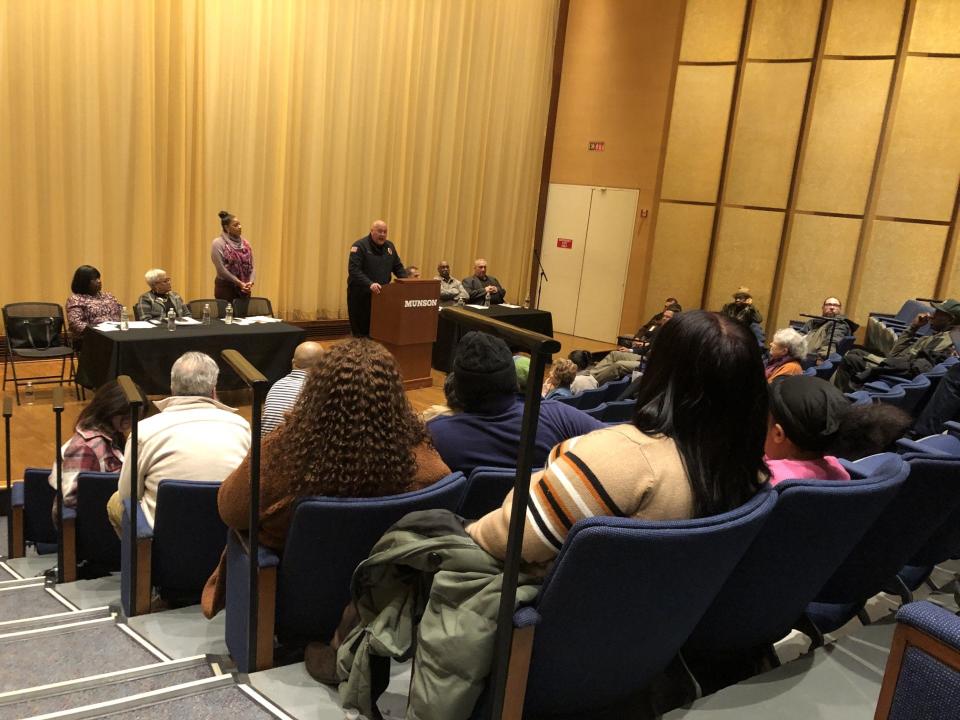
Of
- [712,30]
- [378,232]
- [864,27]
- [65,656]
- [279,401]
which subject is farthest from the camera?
[712,30]

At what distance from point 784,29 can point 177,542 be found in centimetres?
953

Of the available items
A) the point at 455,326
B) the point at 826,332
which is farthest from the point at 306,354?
the point at 826,332

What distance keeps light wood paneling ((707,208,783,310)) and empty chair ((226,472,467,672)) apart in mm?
8864

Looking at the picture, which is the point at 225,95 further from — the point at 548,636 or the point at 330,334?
the point at 548,636

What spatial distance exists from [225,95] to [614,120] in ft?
16.7

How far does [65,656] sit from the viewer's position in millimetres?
2262

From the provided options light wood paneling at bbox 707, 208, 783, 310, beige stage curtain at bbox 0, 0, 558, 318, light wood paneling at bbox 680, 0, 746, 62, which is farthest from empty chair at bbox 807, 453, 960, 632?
light wood paneling at bbox 680, 0, 746, 62

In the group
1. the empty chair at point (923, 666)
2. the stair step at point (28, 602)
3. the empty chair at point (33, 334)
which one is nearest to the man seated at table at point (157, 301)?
the empty chair at point (33, 334)

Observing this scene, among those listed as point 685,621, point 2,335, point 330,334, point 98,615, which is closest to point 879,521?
point 685,621

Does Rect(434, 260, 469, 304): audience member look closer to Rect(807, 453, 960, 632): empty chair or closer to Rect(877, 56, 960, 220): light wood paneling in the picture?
Rect(877, 56, 960, 220): light wood paneling

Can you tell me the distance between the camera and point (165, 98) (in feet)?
25.4

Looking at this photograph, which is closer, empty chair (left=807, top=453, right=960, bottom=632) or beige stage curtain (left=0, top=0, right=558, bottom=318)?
empty chair (left=807, top=453, right=960, bottom=632)

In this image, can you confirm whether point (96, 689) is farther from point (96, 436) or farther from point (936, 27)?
point (936, 27)

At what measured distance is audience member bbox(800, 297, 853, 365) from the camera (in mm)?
7340
